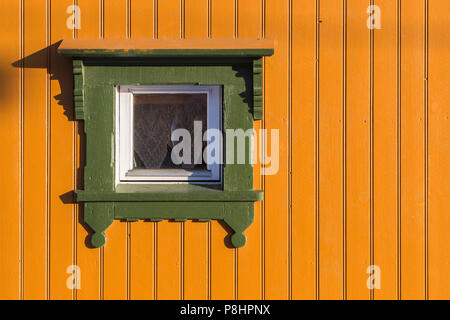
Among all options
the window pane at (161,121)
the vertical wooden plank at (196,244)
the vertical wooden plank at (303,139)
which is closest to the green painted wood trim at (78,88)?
the window pane at (161,121)

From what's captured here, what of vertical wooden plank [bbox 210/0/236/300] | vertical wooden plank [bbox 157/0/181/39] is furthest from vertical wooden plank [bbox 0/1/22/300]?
vertical wooden plank [bbox 210/0/236/300]

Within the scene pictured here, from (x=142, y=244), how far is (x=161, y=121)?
761 millimetres

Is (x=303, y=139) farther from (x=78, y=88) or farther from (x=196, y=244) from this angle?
(x=78, y=88)

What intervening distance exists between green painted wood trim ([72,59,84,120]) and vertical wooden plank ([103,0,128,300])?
0.81 ft

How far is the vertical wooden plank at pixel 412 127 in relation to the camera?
8.02 feet

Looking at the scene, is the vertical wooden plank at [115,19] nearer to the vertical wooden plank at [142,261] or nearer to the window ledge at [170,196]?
the window ledge at [170,196]

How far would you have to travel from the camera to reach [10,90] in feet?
8.00

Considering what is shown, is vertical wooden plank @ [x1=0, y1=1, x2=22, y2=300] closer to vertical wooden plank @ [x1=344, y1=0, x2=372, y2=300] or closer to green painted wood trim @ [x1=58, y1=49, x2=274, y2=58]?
green painted wood trim @ [x1=58, y1=49, x2=274, y2=58]

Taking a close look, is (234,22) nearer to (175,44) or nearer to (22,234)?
(175,44)

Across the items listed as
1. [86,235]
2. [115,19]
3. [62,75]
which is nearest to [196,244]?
[86,235]

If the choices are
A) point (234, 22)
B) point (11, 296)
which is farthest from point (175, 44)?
point (11, 296)

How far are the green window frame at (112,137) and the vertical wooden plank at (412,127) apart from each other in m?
0.87

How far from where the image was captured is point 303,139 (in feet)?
8.07
